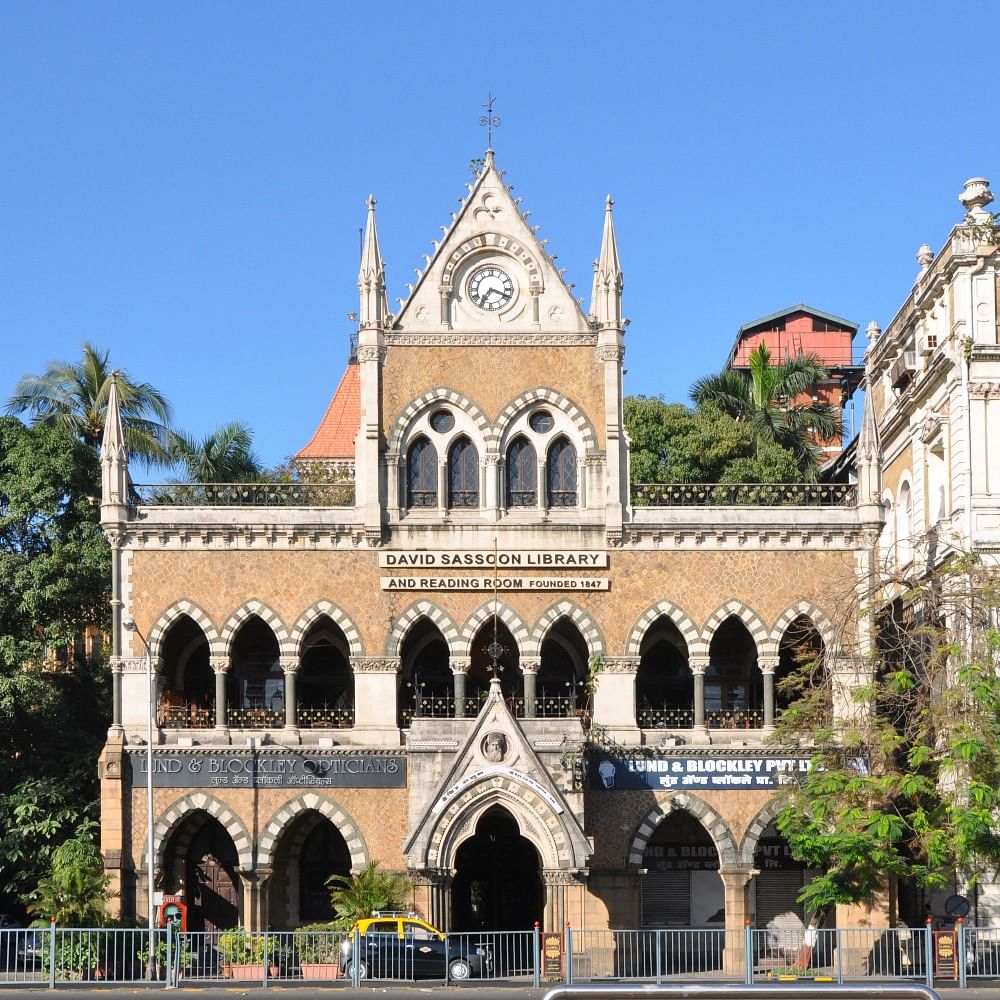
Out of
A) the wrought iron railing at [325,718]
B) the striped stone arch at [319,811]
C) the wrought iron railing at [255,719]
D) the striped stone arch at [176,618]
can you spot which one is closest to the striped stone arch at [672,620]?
the wrought iron railing at [325,718]

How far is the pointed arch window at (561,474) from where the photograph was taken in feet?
144

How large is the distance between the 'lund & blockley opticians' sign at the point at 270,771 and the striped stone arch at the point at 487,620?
3.34m

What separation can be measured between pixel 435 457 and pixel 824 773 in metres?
12.7

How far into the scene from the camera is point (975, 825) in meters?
35.7

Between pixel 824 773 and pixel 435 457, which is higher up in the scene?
pixel 435 457

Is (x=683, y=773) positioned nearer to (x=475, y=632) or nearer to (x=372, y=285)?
(x=475, y=632)

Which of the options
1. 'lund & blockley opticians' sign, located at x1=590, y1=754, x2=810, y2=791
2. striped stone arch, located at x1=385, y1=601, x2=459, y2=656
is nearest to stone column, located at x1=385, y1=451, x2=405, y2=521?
striped stone arch, located at x1=385, y1=601, x2=459, y2=656

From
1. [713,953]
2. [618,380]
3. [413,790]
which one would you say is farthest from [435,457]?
[713,953]

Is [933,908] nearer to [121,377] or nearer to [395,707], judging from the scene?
[395,707]

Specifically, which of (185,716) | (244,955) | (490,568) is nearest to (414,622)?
(490,568)

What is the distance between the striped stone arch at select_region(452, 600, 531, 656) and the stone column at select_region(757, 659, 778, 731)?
5933 mm

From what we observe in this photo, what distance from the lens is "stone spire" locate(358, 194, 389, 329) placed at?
44.2 m

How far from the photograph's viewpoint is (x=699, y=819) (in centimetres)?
4212

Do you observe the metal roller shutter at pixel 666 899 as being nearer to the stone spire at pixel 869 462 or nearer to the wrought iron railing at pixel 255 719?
the wrought iron railing at pixel 255 719
